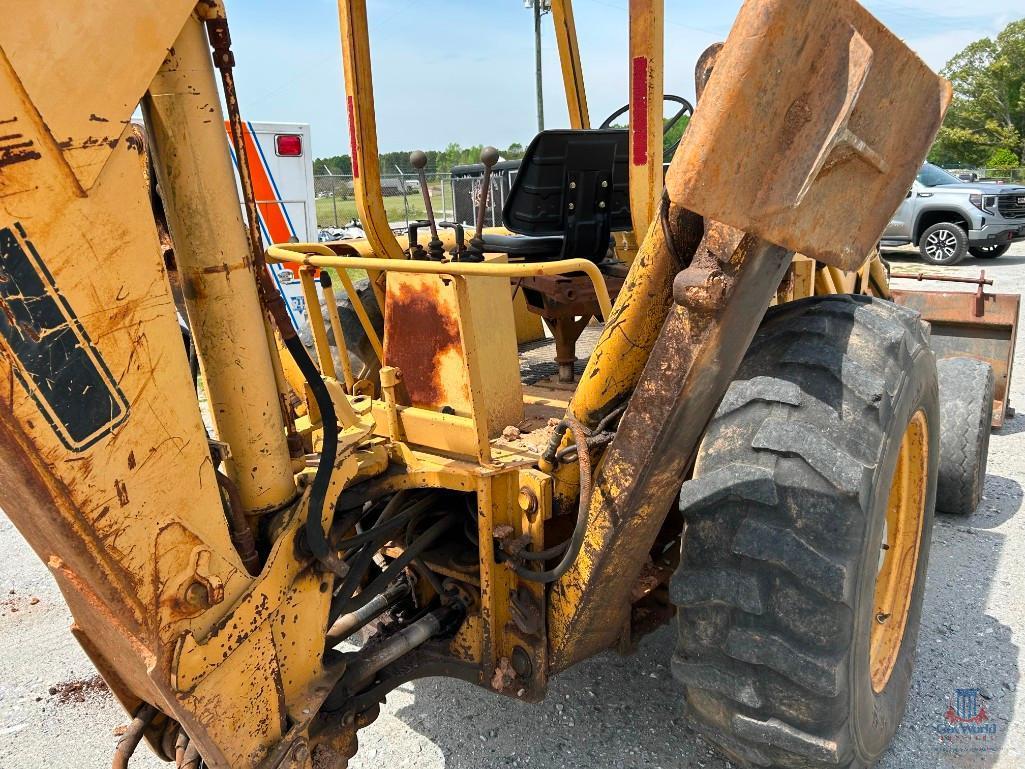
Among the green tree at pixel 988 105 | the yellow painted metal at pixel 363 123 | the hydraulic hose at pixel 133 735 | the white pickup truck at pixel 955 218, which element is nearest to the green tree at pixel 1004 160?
the green tree at pixel 988 105

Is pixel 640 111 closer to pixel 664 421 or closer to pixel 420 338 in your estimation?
pixel 420 338

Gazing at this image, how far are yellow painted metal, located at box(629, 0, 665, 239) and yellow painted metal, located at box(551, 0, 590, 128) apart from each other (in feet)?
5.87

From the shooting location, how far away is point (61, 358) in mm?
1406

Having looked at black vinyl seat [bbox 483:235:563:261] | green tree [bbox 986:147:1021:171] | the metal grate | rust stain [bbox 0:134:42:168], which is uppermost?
rust stain [bbox 0:134:42:168]

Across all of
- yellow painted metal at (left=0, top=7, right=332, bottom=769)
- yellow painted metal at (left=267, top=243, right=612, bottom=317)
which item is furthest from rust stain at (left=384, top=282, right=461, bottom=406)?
yellow painted metal at (left=0, top=7, right=332, bottom=769)

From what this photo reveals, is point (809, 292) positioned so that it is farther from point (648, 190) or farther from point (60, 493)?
point (60, 493)

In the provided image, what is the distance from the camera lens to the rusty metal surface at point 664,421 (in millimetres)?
1736

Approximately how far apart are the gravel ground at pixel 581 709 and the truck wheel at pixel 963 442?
20.0 inches

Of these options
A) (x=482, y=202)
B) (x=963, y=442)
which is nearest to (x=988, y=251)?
(x=963, y=442)

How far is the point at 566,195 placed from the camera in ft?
11.7

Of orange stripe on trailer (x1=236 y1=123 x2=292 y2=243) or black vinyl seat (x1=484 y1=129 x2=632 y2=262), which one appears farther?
orange stripe on trailer (x1=236 y1=123 x2=292 y2=243)

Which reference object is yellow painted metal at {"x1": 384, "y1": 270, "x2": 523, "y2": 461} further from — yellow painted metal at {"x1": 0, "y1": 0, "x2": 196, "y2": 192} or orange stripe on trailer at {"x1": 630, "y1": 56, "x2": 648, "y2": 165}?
yellow painted metal at {"x1": 0, "y1": 0, "x2": 196, "y2": 192}

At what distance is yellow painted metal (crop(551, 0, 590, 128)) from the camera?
13.6 feet

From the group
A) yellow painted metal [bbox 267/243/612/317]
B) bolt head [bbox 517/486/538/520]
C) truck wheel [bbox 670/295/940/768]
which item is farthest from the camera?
bolt head [bbox 517/486/538/520]
